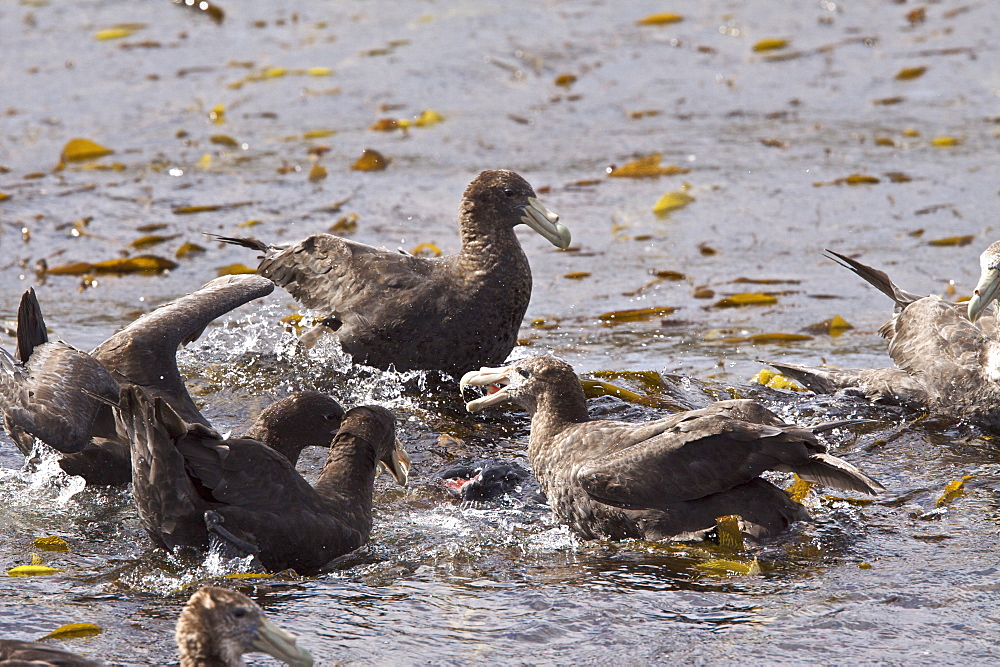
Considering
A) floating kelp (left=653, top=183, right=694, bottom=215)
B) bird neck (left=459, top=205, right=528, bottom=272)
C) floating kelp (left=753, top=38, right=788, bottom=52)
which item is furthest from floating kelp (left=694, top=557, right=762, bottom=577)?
floating kelp (left=753, top=38, right=788, bottom=52)

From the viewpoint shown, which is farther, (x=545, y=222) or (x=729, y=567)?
(x=545, y=222)

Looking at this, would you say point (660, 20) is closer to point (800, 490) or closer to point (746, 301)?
point (746, 301)

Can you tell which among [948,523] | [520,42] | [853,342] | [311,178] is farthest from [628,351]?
[520,42]

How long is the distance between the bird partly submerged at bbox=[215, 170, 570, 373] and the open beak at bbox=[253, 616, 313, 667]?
373cm

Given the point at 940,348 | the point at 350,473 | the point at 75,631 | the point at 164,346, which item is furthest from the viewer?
the point at 940,348

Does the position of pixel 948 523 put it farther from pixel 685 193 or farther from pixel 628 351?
pixel 685 193

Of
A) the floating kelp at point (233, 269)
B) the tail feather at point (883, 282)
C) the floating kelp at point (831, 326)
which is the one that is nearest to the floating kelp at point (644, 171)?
the floating kelp at point (831, 326)

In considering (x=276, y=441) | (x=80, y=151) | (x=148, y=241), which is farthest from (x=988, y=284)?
(x=80, y=151)

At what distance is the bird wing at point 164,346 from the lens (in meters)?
6.80

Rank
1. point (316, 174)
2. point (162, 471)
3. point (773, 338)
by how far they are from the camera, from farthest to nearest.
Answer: point (316, 174) < point (773, 338) < point (162, 471)

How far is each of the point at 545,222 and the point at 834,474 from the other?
282 cm

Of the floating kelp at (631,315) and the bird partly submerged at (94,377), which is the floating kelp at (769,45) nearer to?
the floating kelp at (631,315)

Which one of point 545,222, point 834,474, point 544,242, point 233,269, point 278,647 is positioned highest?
point 545,222

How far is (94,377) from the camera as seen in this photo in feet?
20.2
